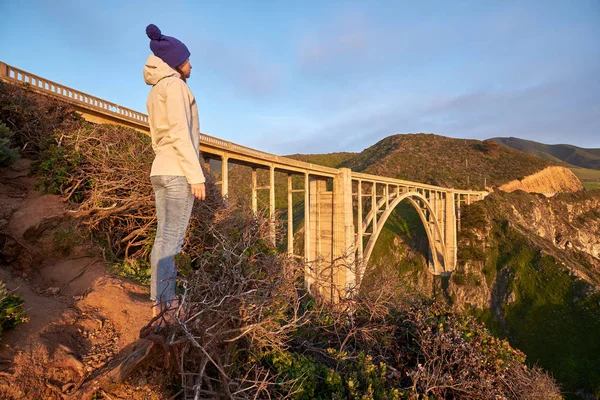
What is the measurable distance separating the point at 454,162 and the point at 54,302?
2096 inches

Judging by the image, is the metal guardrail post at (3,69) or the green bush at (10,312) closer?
the green bush at (10,312)

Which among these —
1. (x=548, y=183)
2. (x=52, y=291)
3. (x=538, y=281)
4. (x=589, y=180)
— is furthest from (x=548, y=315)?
(x=589, y=180)

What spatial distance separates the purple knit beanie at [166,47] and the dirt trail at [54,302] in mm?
2232

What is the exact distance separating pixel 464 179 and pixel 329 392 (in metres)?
45.8

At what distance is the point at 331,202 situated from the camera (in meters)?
16.5

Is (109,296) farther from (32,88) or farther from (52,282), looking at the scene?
(32,88)

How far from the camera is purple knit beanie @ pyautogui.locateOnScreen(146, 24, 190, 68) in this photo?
247 cm

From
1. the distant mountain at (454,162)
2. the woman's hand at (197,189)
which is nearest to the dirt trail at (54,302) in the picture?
the woman's hand at (197,189)

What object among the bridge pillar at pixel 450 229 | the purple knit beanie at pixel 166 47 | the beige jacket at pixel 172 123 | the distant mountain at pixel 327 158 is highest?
the distant mountain at pixel 327 158

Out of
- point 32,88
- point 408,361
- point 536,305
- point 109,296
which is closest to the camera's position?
point 109,296

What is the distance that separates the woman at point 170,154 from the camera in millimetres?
2383

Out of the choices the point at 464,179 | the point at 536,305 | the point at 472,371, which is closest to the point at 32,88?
the point at 472,371

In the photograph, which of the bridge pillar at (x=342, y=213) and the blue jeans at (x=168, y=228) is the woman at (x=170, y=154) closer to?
the blue jeans at (x=168, y=228)

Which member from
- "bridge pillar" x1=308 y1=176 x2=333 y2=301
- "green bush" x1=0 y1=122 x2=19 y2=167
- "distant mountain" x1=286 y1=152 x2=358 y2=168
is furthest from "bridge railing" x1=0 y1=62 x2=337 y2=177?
"distant mountain" x1=286 y1=152 x2=358 y2=168
